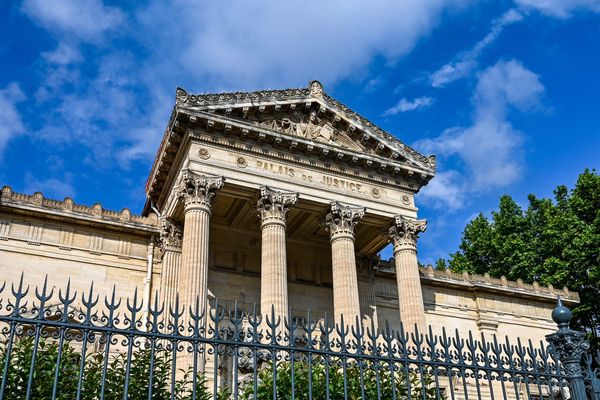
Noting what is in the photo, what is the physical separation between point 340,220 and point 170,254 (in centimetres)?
618

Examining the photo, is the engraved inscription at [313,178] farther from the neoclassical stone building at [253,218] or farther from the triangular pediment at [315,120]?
the triangular pediment at [315,120]

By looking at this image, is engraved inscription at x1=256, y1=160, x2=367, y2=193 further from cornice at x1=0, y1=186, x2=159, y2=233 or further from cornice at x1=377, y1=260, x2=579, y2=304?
cornice at x1=377, y1=260, x2=579, y2=304

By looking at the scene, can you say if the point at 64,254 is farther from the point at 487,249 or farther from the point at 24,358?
the point at 487,249

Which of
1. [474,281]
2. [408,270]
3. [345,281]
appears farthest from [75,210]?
[474,281]

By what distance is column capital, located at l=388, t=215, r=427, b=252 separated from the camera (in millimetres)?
23453

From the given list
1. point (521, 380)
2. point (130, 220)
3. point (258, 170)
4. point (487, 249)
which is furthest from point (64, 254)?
point (487, 249)

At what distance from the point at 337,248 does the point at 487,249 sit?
70.3 ft

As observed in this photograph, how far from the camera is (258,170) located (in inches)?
853

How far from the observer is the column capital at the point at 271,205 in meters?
21.0

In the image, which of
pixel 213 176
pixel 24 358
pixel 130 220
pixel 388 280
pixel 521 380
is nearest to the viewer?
pixel 521 380

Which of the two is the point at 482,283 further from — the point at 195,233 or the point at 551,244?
the point at 195,233

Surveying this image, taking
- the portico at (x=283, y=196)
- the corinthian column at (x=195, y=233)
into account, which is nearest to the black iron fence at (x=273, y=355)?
the corinthian column at (x=195, y=233)

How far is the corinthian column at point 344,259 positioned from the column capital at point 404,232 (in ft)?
5.30

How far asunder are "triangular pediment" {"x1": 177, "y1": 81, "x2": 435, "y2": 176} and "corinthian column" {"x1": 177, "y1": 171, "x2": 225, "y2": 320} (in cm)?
267
